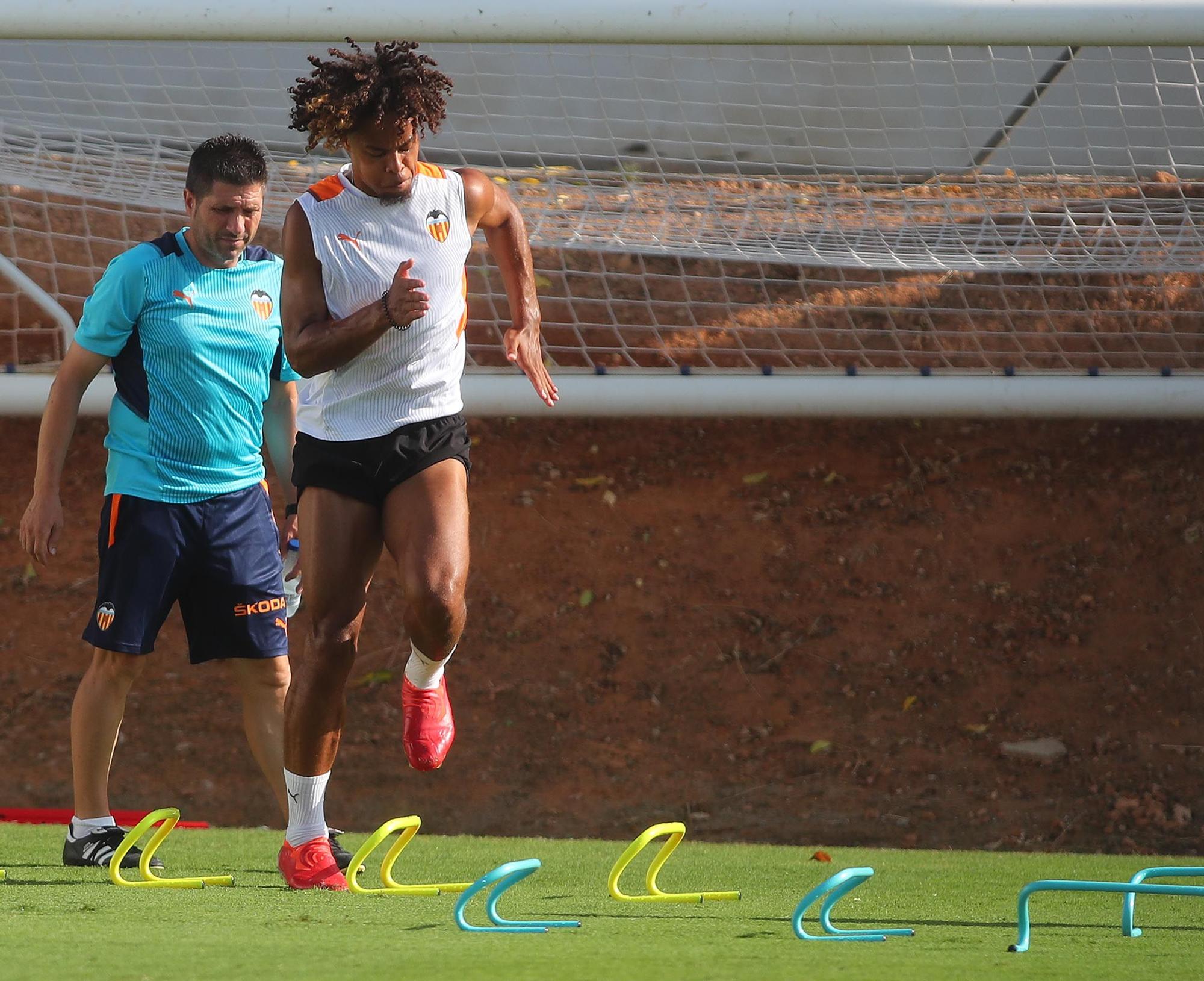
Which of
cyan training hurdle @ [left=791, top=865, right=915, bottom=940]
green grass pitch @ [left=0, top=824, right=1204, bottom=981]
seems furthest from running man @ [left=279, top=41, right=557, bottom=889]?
cyan training hurdle @ [left=791, top=865, right=915, bottom=940]

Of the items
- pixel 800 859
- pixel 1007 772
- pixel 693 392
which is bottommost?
pixel 800 859

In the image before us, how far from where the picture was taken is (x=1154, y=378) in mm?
5910

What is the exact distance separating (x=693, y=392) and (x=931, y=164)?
1.36 meters

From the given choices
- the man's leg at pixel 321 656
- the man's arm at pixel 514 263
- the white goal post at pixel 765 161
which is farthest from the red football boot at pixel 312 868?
the white goal post at pixel 765 161

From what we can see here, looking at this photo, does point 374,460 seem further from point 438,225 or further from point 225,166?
point 225,166

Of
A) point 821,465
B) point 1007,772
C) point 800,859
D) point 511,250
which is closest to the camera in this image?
point 511,250

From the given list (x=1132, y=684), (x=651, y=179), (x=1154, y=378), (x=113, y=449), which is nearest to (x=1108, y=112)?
(x=1154, y=378)

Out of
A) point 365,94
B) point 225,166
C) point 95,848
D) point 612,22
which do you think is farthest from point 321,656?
point 612,22

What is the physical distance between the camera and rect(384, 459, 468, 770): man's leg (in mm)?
3396

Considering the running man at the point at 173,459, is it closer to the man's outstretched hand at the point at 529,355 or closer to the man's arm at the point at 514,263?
the man's arm at the point at 514,263

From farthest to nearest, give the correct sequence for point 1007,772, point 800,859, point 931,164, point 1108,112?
1. point 1007,772
2. point 931,164
3. point 1108,112
4. point 800,859

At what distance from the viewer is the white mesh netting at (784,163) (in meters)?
5.44

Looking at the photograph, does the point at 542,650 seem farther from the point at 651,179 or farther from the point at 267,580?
the point at 267,580

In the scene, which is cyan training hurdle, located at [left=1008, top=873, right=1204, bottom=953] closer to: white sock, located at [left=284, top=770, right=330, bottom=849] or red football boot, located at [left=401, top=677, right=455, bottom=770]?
red football boot, located at [left=401, top=677, right=455, bottom=770]
